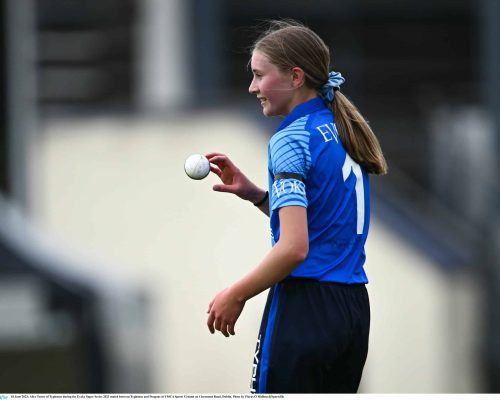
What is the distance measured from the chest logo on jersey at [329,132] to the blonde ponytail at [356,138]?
0.08 feet

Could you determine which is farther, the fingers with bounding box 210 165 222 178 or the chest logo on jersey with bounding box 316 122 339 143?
the fingers with bounding box 210 165 222 178

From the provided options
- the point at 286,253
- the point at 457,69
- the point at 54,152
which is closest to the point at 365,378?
the point at 54,152

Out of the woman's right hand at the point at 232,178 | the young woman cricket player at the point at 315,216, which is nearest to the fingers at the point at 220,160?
the woman's right hand at the point at 232,178

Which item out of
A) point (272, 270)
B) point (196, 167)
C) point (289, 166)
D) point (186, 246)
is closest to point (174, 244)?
point (186, 246)

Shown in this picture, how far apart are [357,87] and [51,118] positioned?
3881 mm

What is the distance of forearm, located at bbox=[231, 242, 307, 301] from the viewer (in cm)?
450

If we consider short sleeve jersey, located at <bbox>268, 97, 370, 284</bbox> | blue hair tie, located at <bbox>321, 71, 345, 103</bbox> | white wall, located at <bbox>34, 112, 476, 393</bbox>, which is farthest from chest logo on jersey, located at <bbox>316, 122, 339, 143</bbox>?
white wall, located at <bbox>34, 112, 476, 393</bbox>

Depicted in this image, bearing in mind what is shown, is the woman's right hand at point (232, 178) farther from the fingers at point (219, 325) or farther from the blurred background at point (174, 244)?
the blurred background at point (174, 244)

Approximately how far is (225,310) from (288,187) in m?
0.41

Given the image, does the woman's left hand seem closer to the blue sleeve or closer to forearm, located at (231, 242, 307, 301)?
forearm, located at (231, 242, 307, 301)

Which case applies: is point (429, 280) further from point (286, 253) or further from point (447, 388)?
point (286, 253)

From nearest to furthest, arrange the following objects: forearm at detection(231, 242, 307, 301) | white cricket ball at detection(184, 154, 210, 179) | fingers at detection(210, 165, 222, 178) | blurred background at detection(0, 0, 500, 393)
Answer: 1. forearm at detection(231, 242, 307, 301)
2. white cricket ball at detection(184, 154, 210, 179)
3. fingers at detection(210, 165, 222, 178)
4. blurred background at detection(0, 0, 500, 393)

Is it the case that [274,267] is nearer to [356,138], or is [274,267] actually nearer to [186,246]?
[356,138]

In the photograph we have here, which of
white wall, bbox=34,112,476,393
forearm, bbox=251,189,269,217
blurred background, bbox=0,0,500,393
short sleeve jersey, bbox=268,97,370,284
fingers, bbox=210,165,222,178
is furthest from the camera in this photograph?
white wall, bbox=34,112,476,393
